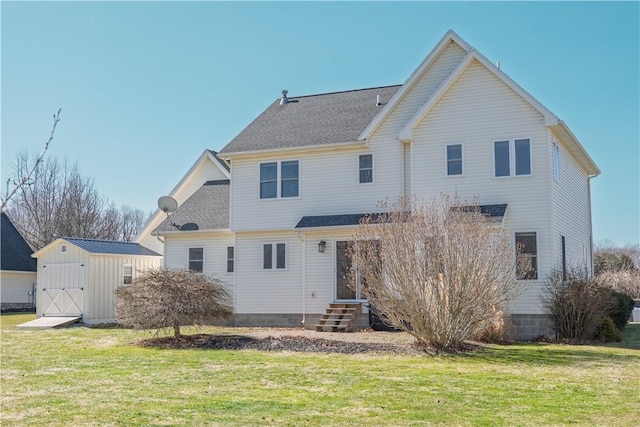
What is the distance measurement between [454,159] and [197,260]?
10.7 metres

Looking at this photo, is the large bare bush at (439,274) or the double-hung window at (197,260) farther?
the double-hung window at (197,260)

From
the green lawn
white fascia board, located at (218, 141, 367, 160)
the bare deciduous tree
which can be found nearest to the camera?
the bare deciduous tree

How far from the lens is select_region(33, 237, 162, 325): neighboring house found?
2497cm

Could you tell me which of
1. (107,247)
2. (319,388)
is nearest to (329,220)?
(107,247)

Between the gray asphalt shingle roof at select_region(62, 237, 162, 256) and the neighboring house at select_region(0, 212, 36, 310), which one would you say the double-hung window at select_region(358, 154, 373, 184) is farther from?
the neighboring house at select_region(0, 212, 36, 310)

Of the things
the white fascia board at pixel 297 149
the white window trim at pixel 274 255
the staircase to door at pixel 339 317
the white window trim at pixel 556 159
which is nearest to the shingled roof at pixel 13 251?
the white fascia board at pixel 297 149

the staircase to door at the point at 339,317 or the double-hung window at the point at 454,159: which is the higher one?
the double-hung window at the point at 454,159

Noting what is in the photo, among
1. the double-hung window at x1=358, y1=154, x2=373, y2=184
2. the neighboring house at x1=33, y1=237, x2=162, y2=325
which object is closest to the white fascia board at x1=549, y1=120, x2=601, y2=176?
the double-hung window at x1=358, y1=154, x2=373, y2=184

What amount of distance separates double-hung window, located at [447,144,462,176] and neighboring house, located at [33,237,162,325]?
1306 cm

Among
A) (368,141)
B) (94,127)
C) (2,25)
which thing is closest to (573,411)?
(94,127)

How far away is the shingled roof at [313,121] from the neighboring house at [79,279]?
705 cm

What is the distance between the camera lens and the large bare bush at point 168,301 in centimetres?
1662

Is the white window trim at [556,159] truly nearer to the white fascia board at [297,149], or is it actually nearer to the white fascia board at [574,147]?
the white fascia board at [574,147]

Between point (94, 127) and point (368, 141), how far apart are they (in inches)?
646
